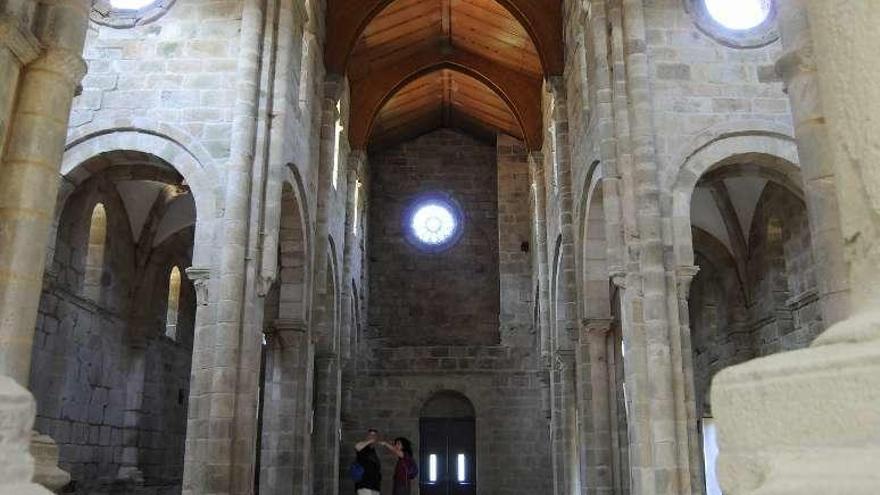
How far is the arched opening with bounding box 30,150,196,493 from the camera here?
481 inches

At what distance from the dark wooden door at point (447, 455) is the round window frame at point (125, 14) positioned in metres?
13.3

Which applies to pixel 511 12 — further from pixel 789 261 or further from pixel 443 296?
pixel 443 296

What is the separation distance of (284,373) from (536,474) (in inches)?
379

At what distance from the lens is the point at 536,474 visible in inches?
802

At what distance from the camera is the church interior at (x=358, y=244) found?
2285 millimetres

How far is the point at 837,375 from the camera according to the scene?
6.25ft

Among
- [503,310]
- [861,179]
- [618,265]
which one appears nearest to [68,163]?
[618,265]

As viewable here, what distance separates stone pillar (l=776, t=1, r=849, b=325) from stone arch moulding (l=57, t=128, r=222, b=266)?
7.79 m

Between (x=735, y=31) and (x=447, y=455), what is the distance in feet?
45.9

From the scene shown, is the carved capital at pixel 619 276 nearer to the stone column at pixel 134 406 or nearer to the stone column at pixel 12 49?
the stone column at pixel 12 49

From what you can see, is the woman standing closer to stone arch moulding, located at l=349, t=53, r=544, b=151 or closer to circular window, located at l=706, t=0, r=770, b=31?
circular window, located at l=706, t=0, r=770, b=31

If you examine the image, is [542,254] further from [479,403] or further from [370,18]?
[370,18]

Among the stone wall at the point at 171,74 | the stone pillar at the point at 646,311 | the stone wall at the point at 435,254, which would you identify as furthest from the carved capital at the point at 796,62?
the stone wall at the point at 435,254

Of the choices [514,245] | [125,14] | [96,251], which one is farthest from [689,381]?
[514,245]
